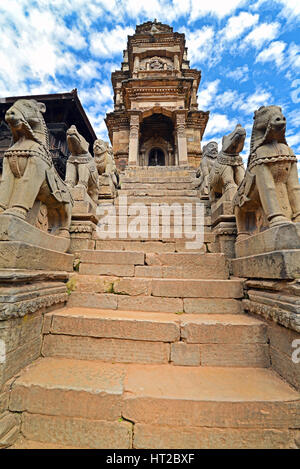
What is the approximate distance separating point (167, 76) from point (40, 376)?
1511 cm

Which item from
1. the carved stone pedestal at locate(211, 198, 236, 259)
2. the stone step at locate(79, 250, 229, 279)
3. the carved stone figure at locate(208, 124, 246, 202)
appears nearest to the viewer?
the stone step at locate(79, 250, 229, 279)

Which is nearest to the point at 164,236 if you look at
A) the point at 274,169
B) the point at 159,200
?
the point at 159,200

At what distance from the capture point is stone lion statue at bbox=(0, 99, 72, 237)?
2.23 metres

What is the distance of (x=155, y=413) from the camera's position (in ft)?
5.06

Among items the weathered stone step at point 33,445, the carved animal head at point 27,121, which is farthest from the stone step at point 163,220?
the weathered stone step at point 33,445

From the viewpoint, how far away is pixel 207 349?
2.05 meters

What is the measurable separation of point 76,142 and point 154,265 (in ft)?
9.17

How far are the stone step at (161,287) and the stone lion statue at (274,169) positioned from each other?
0.96 m

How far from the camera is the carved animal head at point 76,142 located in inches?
146

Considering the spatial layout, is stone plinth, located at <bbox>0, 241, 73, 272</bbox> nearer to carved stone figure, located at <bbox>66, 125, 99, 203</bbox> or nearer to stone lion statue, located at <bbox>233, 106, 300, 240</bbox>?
carved stone figure, located at <bbox>66, 125, 99, 203</bbox>

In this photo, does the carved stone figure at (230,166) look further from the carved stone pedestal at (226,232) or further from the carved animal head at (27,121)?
the carved animal head at (27,121)

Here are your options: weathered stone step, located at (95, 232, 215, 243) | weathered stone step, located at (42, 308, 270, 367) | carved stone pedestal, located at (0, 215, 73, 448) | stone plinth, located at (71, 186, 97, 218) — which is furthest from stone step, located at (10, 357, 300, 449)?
stone plinth, located at (71, 186, 97, 218)

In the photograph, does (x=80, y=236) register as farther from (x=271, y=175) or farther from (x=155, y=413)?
(x=271, y=175)

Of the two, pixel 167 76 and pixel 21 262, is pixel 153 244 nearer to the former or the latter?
pixel 21 262
